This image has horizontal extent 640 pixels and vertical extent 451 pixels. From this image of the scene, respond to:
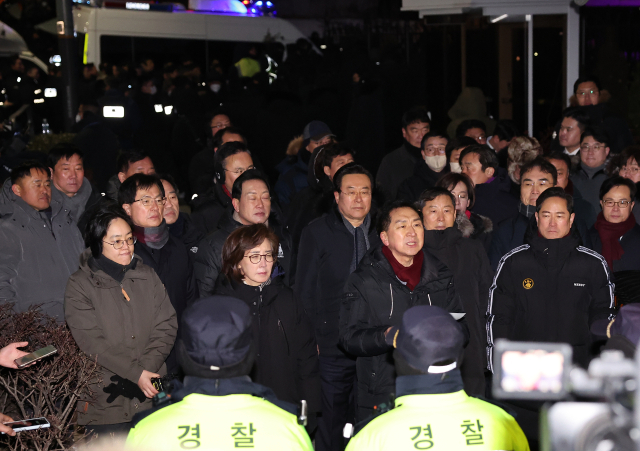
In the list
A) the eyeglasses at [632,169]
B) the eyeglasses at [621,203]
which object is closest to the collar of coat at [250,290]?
the eyeglasses at [621,203]

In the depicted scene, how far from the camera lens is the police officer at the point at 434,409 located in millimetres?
2592

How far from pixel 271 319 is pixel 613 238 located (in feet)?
9.48

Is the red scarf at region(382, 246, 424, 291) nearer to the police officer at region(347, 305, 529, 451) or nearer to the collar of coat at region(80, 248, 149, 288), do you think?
the collar of coat at region(80, 248, 149, 288)

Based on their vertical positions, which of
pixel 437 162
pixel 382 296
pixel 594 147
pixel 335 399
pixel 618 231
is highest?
pixel 594 147

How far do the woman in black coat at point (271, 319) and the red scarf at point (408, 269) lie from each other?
590mm

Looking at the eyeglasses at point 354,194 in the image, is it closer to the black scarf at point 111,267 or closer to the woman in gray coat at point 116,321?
the woman in gray coat at point 116,321

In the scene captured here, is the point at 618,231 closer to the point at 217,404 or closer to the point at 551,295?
the point at 551,295

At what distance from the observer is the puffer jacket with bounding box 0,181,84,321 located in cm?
527

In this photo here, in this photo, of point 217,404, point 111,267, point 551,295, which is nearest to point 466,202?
point 551,295

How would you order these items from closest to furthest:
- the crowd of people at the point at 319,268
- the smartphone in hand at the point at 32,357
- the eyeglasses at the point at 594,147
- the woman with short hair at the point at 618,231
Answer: the smartphone in hand at the point at 32,357 → the crowd of people at the point at 319,268 → the woman with short hair at the point at 618,231 → the eyeglasses at the point at 594,147

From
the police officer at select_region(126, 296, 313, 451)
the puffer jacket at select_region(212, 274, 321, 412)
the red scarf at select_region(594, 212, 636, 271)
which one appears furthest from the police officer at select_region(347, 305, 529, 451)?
the red scarf at select_region(594, 212, 636, 271)

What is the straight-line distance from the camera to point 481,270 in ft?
17.3

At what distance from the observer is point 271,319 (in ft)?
14.3

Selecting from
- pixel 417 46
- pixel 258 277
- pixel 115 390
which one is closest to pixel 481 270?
pixel 258 277
